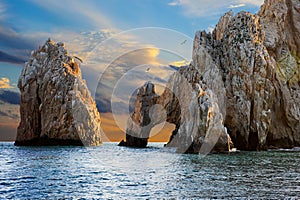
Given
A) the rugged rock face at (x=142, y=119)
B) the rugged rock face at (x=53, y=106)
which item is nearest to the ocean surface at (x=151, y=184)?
the rugged rock face at (x=53, y=106)

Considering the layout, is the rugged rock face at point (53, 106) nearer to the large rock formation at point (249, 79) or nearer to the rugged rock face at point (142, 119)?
the rugged rock face at point (142, 119)

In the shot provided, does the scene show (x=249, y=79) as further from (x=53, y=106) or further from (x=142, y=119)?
(x=53, y=106)

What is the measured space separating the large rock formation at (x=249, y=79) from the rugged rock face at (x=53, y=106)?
1269cm

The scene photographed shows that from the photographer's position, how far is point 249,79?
63.5 metres

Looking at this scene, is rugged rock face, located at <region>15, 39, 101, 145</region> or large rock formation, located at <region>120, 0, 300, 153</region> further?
rugged rock face, located at <region>15, 39, 101, 145</region>

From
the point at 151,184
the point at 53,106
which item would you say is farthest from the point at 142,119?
the point at 151,184

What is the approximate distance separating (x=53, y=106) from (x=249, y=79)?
1751 inches

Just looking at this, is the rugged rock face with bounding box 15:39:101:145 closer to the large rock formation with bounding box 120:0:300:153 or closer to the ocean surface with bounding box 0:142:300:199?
the large rock formation with bounding box 120:0:300:153

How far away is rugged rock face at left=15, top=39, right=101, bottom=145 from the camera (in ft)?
257

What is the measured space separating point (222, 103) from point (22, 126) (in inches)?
1821

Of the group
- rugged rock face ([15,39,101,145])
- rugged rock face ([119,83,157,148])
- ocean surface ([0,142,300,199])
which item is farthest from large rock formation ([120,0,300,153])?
ocean surface ([0,142,300,199])

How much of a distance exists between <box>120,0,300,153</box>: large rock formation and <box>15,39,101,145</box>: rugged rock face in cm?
1269

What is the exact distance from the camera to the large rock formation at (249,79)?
6156 centimetres

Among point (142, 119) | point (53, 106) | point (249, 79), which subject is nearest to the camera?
point (249, 79)
